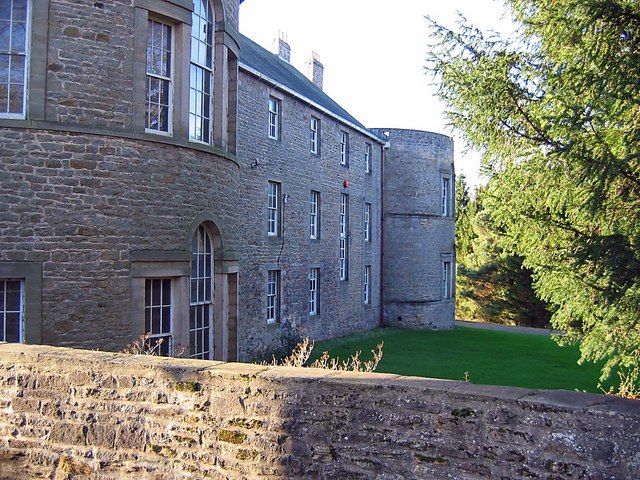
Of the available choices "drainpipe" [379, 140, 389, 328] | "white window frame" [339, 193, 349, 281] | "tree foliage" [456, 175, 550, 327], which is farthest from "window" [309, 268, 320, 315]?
"tree foliage" [456, 175, 550, 327]

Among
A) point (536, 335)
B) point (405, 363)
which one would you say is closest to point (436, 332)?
point (536, 335)

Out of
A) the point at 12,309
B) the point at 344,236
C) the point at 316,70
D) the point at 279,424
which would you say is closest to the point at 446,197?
the point at 344,236

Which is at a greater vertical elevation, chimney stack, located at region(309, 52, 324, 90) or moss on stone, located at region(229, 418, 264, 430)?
chimney stack, located at region(309, 52, 324, 90)

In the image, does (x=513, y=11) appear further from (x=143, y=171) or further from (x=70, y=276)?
(x=70, y=276)

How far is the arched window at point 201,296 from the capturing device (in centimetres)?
1121

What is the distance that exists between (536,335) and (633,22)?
23.9 m

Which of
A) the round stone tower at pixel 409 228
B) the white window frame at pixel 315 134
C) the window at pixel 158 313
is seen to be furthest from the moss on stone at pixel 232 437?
the round stone tower at pixel 409 228

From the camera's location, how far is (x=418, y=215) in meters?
29.5

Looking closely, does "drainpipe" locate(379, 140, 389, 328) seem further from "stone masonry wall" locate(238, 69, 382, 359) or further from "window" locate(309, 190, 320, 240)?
"window" locate(309, 190, 320, 240)

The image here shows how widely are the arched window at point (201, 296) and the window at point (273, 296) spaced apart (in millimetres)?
6996

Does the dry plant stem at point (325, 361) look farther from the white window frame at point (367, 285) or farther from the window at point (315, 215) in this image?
the white window frame at point (367, 285)

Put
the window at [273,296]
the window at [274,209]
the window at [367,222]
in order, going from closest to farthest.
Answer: the window at [273,296] → the window at [274,209] → the window at [367,222]

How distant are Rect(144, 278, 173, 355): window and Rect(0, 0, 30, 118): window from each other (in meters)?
3.16

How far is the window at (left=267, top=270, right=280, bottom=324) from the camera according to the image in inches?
743
